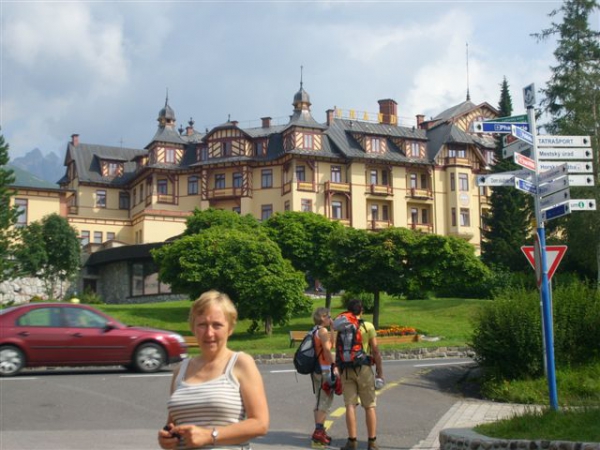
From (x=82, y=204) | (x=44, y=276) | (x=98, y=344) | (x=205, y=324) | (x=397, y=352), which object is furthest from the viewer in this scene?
(x=82, y=204)

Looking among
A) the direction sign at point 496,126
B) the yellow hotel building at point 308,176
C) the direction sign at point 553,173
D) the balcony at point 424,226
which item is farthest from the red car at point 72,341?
the balcony at point 424,226

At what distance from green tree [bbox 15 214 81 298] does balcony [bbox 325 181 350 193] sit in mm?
22752

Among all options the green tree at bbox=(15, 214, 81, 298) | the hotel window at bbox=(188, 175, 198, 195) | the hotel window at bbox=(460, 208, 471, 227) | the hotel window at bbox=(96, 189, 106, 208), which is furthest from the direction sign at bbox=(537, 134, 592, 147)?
the hotel window at bbox=(96, 189, 106, 208)

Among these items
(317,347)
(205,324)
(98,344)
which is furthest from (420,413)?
(205,324)

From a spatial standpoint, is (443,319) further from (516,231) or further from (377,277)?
(516,231)

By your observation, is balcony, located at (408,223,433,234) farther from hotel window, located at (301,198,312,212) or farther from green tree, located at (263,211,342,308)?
green tree, located at (263,211,342,308)

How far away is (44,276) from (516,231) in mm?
34820

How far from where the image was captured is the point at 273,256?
38531 millimetres

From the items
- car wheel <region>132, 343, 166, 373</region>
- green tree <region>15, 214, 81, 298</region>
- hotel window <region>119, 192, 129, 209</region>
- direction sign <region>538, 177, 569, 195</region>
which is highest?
hotel window <region>119, 192, 129, 209</region>

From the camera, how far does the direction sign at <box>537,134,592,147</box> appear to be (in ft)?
39.7

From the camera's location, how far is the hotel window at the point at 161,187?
73875 mm

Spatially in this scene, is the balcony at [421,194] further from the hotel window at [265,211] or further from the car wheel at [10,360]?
the car wheel at [10,360]

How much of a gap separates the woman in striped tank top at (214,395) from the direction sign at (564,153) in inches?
349

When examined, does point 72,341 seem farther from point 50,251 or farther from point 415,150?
point 415,150
